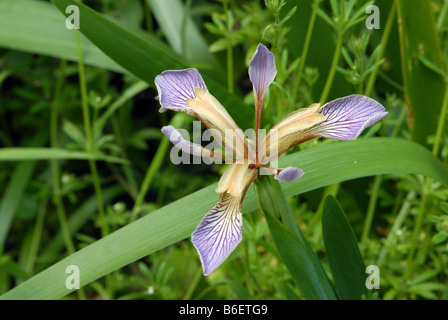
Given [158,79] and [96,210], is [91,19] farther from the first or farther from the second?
[96,210]

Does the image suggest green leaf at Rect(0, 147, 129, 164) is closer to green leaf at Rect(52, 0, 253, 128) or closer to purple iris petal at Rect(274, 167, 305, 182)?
green leaf at Rect(52, 0, 253, 128)

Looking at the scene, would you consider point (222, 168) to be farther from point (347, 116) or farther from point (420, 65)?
point (347, 116)

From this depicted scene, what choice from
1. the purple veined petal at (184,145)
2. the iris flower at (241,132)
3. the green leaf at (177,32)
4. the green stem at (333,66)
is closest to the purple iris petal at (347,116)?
the iris flower at (241,132)

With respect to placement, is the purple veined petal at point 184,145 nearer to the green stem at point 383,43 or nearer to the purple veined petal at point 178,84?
the purple veined petal at point 178,84

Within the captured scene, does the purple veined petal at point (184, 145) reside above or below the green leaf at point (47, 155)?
below

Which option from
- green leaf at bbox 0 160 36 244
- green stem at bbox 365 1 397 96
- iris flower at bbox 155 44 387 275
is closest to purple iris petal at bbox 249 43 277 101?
iris flower at bbox 155 44 387 275

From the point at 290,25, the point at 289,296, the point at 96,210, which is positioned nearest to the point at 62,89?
the point at 96,210
